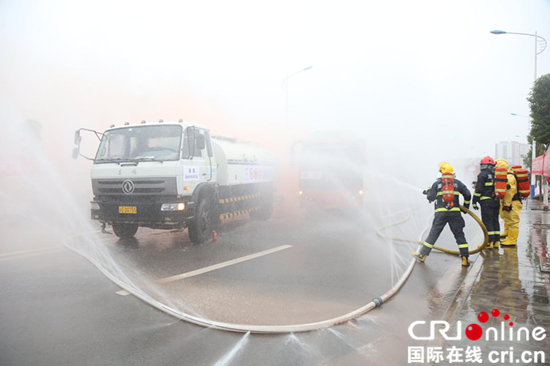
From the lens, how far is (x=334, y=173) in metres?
14.7

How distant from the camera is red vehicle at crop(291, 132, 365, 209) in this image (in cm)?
1453

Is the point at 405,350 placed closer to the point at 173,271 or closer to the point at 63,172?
the point at 173,271

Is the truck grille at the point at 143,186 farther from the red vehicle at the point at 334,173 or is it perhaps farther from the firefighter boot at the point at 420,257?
the red vehicle at the point at 334,173

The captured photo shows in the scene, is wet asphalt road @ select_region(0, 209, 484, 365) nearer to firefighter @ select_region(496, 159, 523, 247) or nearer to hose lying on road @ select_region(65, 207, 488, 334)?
hose lying on road @ select_region(65, 207, 488, 334)

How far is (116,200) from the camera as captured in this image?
8.03 meters

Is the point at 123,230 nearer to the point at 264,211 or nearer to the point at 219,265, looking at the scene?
the point at 219,265

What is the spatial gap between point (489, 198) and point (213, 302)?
242 inches

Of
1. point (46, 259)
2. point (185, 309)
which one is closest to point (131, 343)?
point (185, 309)

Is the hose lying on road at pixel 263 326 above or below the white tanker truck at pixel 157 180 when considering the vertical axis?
below

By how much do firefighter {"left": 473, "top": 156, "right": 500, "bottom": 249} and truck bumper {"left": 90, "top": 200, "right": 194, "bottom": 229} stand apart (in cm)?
602

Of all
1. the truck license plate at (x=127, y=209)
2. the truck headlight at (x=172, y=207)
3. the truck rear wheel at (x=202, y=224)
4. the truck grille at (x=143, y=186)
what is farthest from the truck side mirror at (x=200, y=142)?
the truck license plate at (x=127, y=209)

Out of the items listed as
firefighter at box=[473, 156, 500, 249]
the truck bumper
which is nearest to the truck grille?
the truck bumper

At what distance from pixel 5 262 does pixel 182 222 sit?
3062 mm

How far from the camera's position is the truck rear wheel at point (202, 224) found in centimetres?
826
